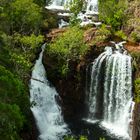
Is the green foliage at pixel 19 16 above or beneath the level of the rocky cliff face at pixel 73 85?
above

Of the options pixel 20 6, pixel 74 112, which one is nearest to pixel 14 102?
pixel 74 112

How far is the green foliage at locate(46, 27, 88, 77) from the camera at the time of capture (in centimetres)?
4475

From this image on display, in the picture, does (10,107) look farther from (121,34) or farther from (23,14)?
(121,34)

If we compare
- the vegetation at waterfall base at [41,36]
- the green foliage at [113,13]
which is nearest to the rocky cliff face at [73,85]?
the vegetation at waterfall base at [41,36]

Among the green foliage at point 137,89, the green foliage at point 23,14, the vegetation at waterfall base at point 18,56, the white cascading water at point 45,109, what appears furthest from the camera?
the green foliage at point 23,14

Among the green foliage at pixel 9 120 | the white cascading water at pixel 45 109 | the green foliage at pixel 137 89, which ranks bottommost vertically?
the white cascading water at pixel 45 109

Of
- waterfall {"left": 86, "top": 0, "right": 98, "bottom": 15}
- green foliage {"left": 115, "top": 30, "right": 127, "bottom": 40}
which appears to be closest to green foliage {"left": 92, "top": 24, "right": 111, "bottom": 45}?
green foliage {"left": 115, "top": 30, "right": 127, "bottom": 40}

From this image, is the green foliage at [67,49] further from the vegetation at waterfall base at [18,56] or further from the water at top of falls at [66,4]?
the water at top of falls at [66,4]

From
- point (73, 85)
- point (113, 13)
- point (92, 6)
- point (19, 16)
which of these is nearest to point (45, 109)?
point (73, 85)

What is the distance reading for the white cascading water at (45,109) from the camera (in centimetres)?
4034

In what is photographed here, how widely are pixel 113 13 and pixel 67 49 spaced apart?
1567 cm

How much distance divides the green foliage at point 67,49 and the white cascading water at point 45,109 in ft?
7.76

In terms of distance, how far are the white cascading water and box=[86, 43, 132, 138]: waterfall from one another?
4128 millimetres

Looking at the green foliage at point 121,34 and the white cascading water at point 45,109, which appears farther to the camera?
the green foliage at point 121,34
